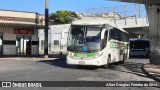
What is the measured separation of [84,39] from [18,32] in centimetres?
2158

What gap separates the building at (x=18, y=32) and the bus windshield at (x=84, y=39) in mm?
18587

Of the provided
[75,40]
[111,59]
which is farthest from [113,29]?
[75,40]

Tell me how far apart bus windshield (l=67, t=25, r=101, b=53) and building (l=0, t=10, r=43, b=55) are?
732 inches

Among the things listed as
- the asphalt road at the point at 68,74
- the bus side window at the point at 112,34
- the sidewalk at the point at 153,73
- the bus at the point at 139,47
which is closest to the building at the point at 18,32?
the bus at the point at 139,47

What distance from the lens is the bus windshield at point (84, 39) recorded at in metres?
22.7

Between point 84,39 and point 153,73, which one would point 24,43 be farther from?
point 153,73

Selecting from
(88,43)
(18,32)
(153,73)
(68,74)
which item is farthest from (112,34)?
(18,32)

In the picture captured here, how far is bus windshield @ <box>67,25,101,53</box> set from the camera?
74.5ft

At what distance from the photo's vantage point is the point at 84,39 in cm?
2278

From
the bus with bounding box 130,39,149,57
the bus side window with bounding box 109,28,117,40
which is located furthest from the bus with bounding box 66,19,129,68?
the bus with bounding box 130,39,149,57

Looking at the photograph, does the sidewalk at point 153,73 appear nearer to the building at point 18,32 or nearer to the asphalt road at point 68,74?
the asphalt road at point 68,74

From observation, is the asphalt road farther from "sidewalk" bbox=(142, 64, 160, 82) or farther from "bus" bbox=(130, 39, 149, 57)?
"bus" bbox=(130, 39, 149, 57)

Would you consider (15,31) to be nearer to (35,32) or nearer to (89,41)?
(35,32)

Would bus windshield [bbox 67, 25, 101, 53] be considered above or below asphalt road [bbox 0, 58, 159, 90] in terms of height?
above
